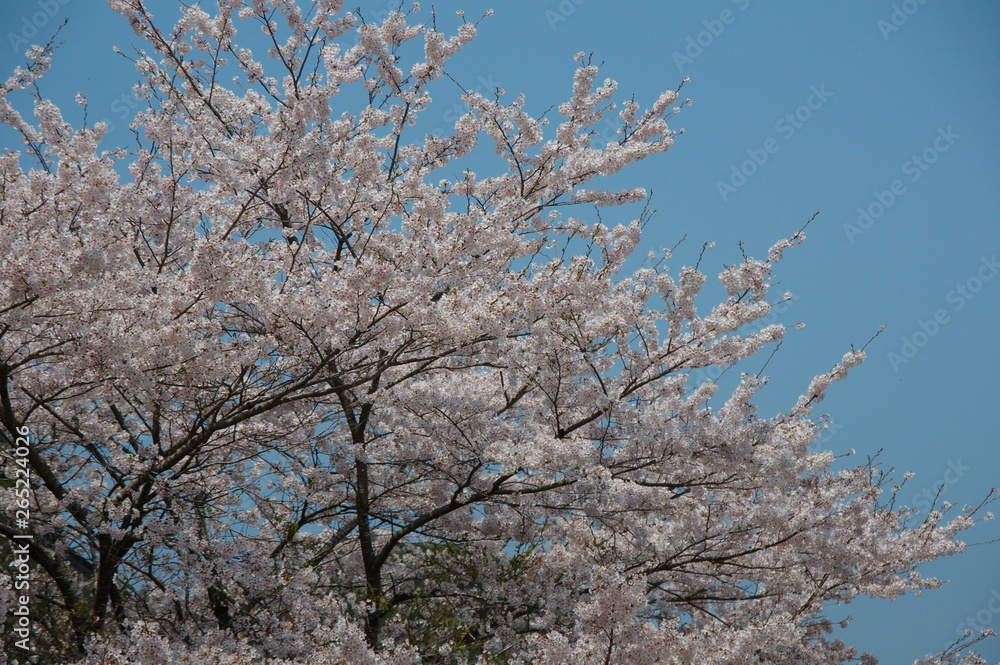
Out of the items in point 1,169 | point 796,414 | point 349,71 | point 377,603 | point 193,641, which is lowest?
point 193,641

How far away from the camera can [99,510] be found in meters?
6.05

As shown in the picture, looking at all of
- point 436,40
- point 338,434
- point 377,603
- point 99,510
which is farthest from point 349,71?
point 377,603

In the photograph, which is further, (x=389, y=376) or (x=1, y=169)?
(x=389, y=376)

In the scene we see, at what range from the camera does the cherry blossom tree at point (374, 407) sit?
548 cm

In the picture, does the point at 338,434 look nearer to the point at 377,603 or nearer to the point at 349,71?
the point at 377,603

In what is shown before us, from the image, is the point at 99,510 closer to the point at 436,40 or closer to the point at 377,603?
the point at 377,603

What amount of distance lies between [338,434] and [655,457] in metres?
3.31

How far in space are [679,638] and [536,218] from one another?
4.49 metres

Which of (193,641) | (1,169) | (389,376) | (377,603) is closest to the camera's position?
(193,641)

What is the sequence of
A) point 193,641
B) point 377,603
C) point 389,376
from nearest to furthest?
point 193,641
point 377,603
point 389,376

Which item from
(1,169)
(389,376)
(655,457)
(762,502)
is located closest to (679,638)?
(655,457)

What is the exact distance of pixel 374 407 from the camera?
7.21 meters

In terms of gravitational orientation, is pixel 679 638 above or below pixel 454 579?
below

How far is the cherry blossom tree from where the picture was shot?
18.0 ft
